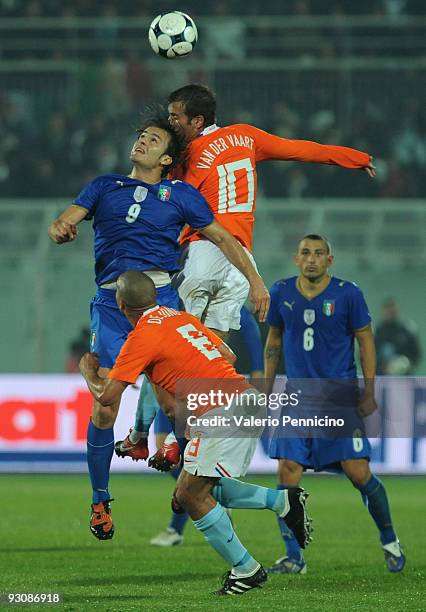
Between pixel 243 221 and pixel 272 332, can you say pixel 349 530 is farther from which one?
pixel 243 221

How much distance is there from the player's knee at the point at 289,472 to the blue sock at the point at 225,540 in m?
1.72

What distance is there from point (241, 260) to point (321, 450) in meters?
1.63

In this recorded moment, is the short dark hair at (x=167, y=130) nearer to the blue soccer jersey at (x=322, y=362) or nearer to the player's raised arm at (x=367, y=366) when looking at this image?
the blue soccer jersey at (x=322, y=362)

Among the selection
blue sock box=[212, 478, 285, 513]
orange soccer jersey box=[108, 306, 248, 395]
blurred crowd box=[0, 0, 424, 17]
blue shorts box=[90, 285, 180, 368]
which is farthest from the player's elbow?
blurred crowd box=[0, 0, 424, 17]

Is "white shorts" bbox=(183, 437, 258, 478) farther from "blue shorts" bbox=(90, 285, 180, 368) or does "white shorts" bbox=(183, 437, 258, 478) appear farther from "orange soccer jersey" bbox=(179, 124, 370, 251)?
"orange soccer jersey" bbox=(179, 124, 370, 251)

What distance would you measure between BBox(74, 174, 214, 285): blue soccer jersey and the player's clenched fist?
1.42 feet

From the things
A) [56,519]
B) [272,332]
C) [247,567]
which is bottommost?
[56,519]

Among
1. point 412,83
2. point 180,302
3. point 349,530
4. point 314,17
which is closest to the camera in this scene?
point 180,302

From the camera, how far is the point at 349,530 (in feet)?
33.5

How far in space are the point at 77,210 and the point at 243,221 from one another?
117 cm

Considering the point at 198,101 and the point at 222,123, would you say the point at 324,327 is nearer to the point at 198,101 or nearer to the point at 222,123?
the point at 198,101

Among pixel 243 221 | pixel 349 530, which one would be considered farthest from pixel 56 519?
pixel 243 221

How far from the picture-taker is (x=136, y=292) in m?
6.20

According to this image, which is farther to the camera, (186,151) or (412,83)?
(412,83)
